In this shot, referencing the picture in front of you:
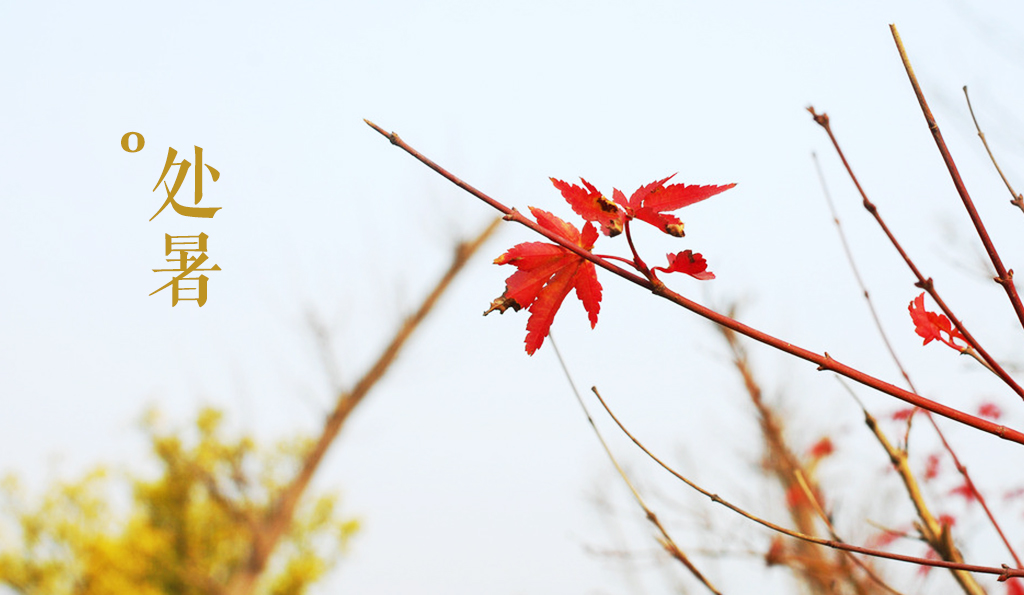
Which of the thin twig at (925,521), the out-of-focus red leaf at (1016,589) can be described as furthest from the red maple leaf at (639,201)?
the out-of-focus red leaf at (1016,589)

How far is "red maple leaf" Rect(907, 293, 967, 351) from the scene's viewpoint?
60cm

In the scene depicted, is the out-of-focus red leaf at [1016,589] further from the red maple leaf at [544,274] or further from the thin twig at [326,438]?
the thin twig at [326,438]

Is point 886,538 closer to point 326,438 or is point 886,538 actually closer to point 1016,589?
point 1016,589

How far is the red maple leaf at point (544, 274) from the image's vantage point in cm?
54

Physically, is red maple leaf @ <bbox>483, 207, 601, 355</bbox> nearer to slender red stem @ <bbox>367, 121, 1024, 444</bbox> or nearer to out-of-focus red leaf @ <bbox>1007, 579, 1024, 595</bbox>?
slender red stem @ <bbox>367, 121, 1024, 444</bbox>

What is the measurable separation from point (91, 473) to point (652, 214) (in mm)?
14111

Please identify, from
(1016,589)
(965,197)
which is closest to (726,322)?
(965,197)

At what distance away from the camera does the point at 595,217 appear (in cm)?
55

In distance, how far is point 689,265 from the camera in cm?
51

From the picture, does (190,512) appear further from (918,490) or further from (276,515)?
(918,490)

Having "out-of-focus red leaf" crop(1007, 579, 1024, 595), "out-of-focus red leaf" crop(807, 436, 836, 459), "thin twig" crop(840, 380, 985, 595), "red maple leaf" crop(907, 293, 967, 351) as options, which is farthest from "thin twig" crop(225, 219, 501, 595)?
"red maple leaf" crop(907, 293, 967, 351)

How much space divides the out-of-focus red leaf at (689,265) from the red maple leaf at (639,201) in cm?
3

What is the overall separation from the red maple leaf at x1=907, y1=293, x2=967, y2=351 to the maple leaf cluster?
0.23 m

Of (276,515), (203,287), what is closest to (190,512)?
(276,515)
